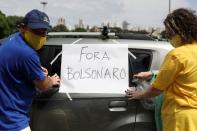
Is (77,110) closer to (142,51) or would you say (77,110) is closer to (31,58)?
(142,51)

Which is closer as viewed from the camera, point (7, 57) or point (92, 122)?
point (7, 57)

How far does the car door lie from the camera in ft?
16.4

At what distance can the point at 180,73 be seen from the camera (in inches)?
160

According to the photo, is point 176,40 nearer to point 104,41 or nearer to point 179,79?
point 179,79

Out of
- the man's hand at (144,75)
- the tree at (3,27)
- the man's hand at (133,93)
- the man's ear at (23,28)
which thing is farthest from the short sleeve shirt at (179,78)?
the tree at (3,27)

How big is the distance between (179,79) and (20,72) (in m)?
1.27

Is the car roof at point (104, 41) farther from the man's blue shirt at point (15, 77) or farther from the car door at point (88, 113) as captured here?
the man's blue shirt at point (15, 77)

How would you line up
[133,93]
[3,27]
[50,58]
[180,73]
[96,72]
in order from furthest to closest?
1. [3,27]
2. [50,58]
3. [96,72]
4. [133,93]
5. [180,73]

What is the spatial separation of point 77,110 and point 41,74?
1.12 m

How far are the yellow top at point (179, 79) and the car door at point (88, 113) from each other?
2.75ft

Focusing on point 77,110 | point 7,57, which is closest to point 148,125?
point 77,110

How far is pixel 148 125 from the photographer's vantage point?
199 inches

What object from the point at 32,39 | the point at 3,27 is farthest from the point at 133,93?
the point at 3,27

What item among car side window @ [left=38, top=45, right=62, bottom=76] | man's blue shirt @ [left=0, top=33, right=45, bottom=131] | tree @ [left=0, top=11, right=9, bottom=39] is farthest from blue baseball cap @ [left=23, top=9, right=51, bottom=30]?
tree @ [left=0, top=11, right=9, bottom=39]
